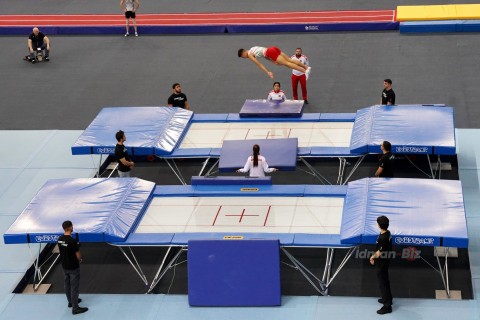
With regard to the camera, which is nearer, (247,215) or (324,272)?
(324,272)

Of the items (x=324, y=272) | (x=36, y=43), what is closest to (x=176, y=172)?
(x=324, y=272)

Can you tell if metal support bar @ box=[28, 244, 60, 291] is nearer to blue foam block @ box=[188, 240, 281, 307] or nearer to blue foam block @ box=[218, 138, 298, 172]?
blue foam block @ box=[188, 240, 281, 307]

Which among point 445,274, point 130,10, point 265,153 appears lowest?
point 445,274

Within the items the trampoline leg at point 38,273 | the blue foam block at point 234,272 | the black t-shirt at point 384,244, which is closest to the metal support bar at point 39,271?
the trampoline leg at point 38,273

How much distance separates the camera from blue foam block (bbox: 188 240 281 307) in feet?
38.1

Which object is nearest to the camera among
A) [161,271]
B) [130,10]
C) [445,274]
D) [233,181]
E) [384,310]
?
[384,310]

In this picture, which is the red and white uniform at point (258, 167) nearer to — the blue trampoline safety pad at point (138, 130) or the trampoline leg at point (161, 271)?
the blue trampoline safety pad at point (138, 130)

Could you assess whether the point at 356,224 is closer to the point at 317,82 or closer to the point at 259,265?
the point at 259,265

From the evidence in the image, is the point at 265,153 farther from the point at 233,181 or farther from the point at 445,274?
A: the point at 445,274

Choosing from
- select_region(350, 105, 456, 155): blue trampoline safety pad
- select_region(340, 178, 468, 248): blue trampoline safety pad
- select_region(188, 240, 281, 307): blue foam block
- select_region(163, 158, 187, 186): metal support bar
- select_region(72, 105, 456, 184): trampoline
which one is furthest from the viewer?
select_region(163, 158, 187, 186): metal support bar

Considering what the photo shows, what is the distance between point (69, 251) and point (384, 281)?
4.18m

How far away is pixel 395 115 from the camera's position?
15.7 metres

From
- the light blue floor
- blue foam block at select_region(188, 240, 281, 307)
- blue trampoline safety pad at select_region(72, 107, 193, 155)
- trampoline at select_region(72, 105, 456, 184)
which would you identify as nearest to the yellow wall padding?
trampoline at select_region(72, 105, 456, 184)

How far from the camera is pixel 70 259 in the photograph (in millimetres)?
11422
